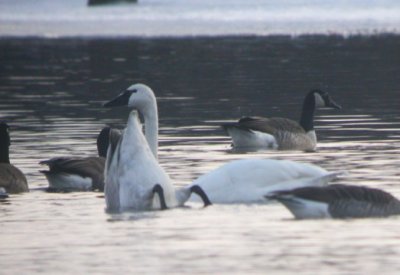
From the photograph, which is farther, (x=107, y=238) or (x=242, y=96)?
(x=242, y=96)

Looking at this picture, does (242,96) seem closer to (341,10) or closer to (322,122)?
(322,122)

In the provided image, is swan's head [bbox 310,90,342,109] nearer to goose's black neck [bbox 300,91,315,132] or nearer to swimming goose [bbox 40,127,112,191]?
goose's black neck [bbox 300,91,315,132]

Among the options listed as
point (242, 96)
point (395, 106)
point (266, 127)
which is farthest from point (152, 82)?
point (266, 127)

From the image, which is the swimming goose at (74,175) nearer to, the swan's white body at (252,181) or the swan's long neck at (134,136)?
the swan's white body at (252,181)

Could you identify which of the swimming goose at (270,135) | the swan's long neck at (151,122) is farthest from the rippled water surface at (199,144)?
the swan's long neck at (151,122)

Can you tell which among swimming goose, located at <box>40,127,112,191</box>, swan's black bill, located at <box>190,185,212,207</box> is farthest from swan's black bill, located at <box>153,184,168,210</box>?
swimming goose, located at <box>40,127,112,191</box>

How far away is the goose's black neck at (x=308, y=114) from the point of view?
19906mm

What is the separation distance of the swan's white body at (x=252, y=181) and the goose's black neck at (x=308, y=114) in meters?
6.37

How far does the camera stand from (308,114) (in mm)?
20375

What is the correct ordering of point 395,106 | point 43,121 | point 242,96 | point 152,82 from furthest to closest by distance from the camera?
point 152,82 < point 242,96 < point 395,106 < point 43,121

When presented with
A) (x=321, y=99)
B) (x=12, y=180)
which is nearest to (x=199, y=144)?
(x=321, y=99)

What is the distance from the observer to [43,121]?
22.2 meters

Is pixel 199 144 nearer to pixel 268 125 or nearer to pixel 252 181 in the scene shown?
pixel 268 125

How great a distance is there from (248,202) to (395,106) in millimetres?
11578
